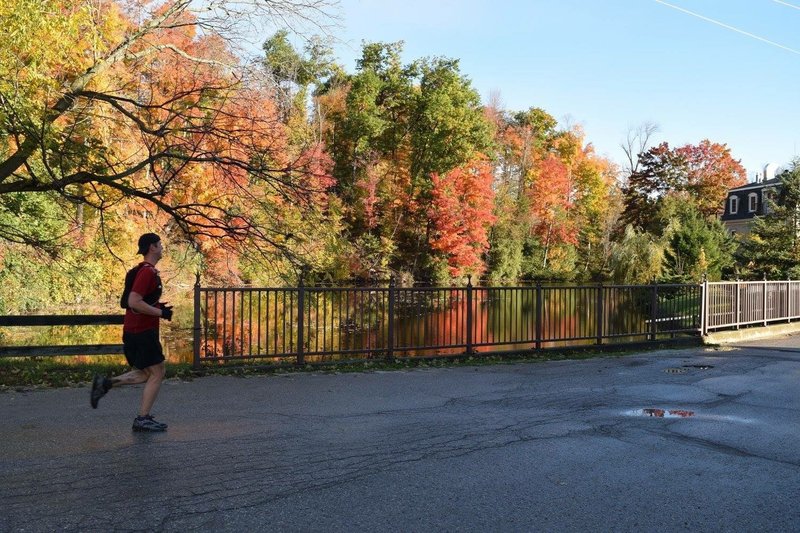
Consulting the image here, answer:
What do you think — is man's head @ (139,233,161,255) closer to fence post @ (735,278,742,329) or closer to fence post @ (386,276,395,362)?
fence post @ (386,276,395,362)

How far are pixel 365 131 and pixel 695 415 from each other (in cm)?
4163

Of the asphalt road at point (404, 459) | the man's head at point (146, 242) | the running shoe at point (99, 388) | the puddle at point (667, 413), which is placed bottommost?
the puddle at point (667, 413)

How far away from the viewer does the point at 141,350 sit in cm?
642

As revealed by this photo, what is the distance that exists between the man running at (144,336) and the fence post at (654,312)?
491 inches

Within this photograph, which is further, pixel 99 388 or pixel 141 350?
pixel 99 388

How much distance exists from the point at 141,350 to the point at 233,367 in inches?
169

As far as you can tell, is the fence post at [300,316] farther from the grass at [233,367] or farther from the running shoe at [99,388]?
the running shoe at [99,388]

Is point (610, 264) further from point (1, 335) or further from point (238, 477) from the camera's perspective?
point (238, 477)

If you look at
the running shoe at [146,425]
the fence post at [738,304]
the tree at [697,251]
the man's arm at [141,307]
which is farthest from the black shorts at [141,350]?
the tree at [697,251]

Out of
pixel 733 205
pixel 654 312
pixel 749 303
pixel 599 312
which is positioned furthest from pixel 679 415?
pixel 733 205

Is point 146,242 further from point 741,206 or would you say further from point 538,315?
point 741,206

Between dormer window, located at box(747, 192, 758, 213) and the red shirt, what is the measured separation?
66.3 m

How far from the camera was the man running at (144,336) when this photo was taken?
632cm

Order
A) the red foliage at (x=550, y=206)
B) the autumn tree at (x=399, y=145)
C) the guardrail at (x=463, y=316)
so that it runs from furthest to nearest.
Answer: the red foliage at (x=550, y=206), the autumn tree at (x=399, y=145), the guardrail at (x=463, y=316)
